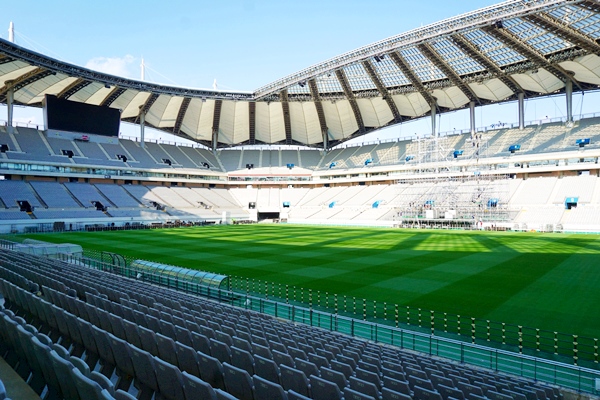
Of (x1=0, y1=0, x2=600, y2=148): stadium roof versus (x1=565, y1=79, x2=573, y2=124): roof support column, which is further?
(x1=565, y1=79, x2=573, y2=124): roof support column

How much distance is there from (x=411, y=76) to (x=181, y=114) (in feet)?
137

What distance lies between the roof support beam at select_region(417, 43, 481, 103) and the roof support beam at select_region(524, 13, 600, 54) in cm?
1152

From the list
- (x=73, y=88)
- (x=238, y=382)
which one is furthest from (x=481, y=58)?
(x=73, y=88)

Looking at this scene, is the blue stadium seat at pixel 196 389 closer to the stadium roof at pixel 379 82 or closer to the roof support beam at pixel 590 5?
the stadium roof at pixel 379 82

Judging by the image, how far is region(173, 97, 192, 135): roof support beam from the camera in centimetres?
6999

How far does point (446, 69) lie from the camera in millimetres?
53062

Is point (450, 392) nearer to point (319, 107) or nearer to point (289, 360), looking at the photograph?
point (289, 360)

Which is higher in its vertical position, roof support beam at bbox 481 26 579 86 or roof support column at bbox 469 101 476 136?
roof support beam at bbox 481 26 579 86

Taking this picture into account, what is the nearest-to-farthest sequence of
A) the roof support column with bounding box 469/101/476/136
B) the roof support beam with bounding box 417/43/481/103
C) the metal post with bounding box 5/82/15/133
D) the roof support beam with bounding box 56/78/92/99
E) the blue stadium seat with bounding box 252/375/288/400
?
the blue stadium seat with bounding box 252/375/288/400, the roof support beam with bounding box 417/43/481/103, the metal post with bounding box 5/82/15/133, the roof support beam with bounding box 56/78/92/99, the roof support column with bounding box 469/101/476/136

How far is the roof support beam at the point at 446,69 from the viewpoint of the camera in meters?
47.8

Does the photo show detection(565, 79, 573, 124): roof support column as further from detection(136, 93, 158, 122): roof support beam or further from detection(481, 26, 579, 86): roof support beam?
detection(136, 93, 158, 122): roof support beam

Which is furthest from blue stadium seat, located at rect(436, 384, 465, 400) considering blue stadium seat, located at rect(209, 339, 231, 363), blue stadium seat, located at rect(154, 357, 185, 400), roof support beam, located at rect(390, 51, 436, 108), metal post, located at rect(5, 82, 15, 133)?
metal post, located at rect(5, 82, 15, 133)

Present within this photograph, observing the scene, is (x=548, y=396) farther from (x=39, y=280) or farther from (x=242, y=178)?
(x=242, y=178)

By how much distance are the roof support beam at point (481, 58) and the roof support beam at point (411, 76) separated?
295 inches
